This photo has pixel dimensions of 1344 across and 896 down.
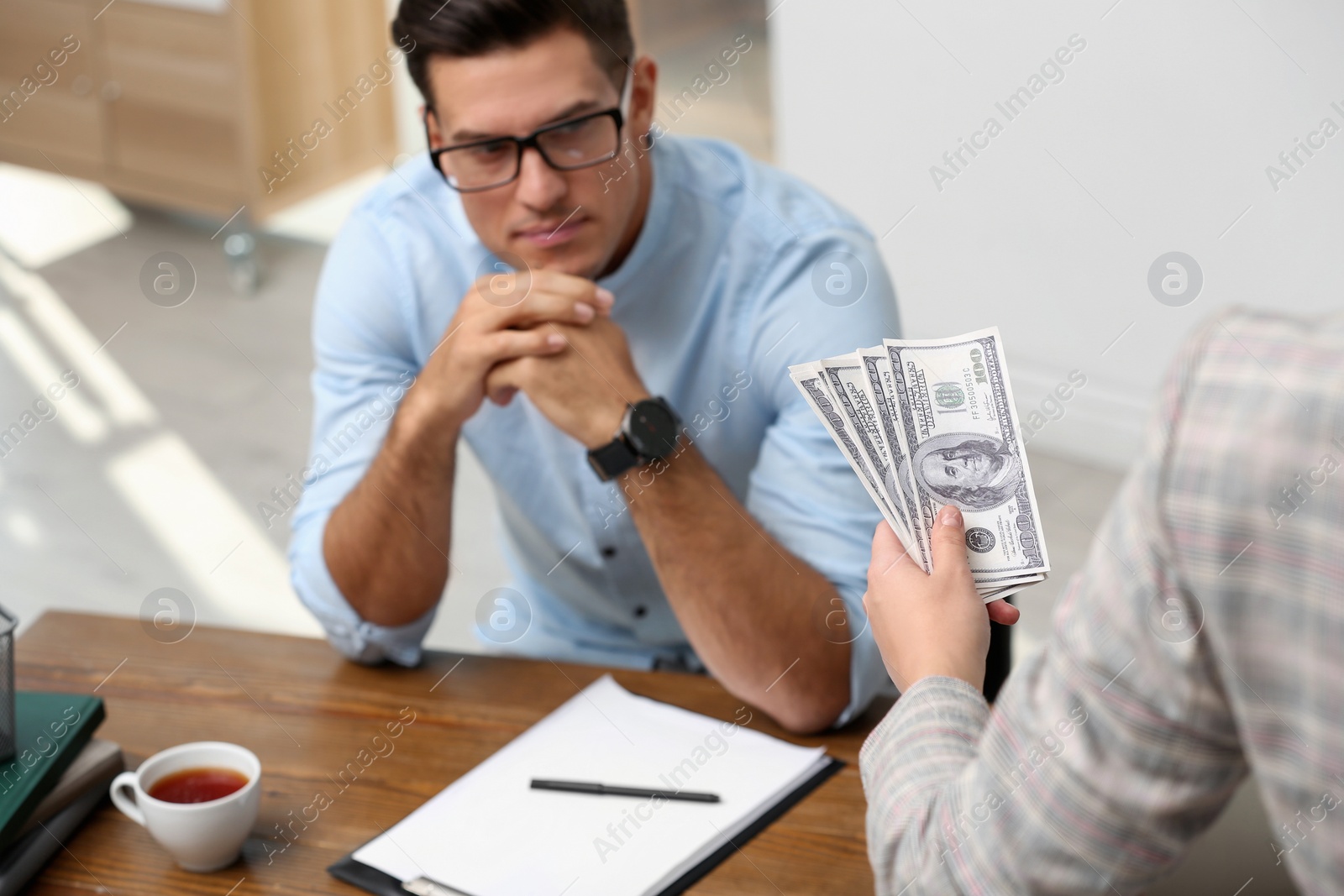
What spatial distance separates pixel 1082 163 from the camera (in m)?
3.29

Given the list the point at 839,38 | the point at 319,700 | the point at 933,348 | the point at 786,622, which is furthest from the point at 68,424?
the point at 933,348

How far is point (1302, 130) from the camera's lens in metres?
2.98

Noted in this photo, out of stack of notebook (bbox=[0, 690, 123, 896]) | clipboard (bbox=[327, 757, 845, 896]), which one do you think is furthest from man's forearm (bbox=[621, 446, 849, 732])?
stack of notebook (bbox=[0, 690, 123, 896])

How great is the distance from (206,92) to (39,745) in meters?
3.81

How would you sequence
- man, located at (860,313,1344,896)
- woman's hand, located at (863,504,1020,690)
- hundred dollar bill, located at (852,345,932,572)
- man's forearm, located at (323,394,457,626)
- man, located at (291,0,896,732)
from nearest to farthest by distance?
man, located at (860,313,1344,896)
woman's hand, located at (863,504,1020,690)
hundred dollar bill, located at (852,345,932,572)
man, located at (291,0,896,732)
man's forearm, located at (323,394,457,626)

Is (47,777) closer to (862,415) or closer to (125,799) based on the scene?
(125,799)

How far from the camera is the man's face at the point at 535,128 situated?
1.58 m

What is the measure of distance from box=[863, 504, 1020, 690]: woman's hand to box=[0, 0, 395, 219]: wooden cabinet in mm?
4031

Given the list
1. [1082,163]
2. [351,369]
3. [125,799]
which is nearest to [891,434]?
[125,799]

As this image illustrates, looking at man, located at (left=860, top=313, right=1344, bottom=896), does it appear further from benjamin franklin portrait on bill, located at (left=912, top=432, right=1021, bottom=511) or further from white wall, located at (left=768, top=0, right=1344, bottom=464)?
white wall, located at (left=768, top=0, right=1344, bottom=464)

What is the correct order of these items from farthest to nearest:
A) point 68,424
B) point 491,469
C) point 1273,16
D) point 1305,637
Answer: point 68,424 → point 1273,16 → point 491,469 → point 1305,637

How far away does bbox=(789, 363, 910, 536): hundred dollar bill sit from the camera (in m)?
1.10

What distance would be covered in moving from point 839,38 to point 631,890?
2.96 meters

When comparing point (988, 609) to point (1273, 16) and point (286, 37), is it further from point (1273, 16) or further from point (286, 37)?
point (286, 37)
